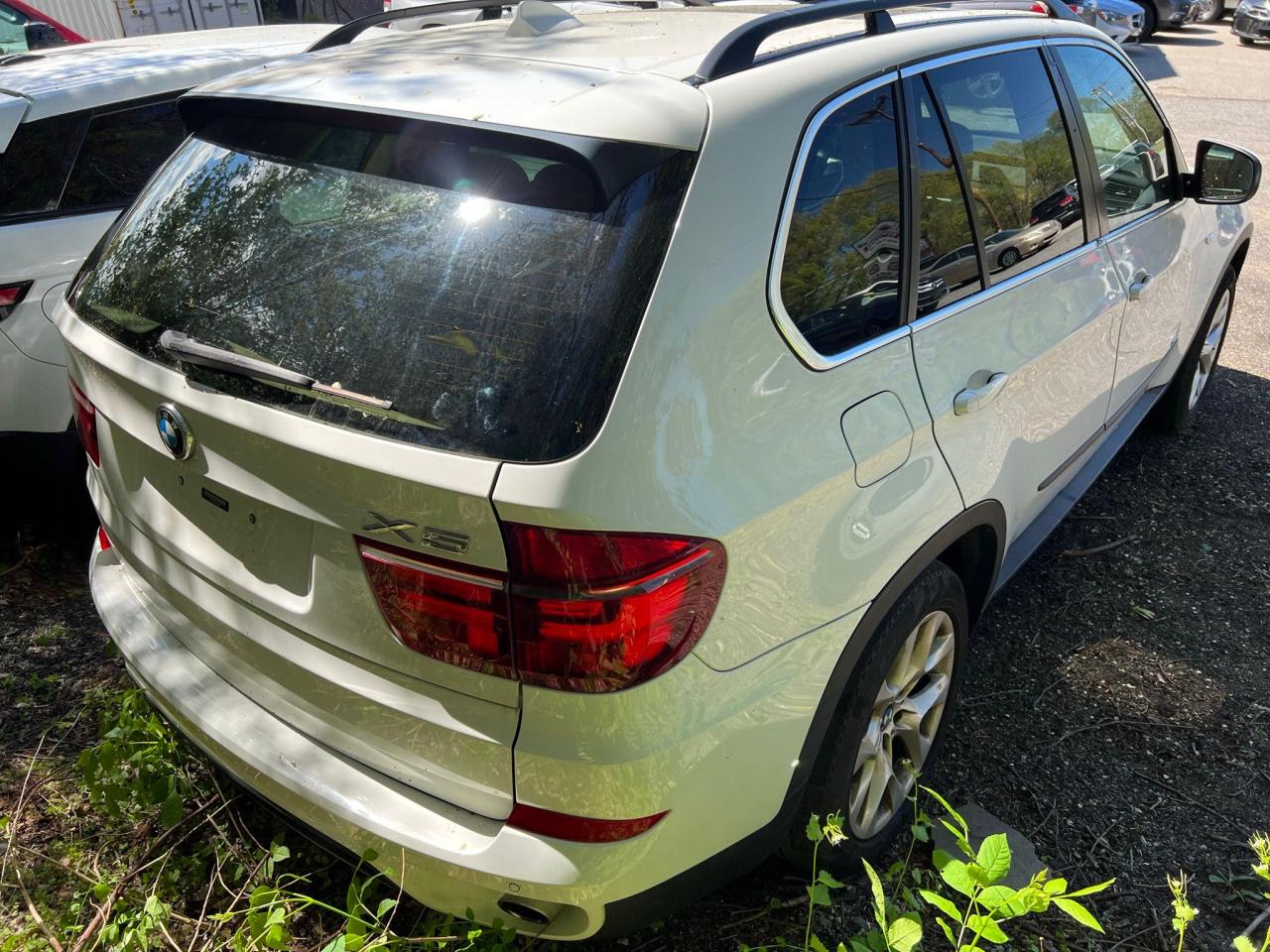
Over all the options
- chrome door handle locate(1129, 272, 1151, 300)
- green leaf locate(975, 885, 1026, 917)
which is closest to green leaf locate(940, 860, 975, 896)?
green leaf locate(975, 885, 1026, 917)

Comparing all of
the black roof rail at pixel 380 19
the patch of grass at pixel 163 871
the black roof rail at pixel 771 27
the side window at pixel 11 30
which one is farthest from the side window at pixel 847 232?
the side window at pixel 11 30

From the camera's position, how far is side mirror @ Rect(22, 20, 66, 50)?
600 cm

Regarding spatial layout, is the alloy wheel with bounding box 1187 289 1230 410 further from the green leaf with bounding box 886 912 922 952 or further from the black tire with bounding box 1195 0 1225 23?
the black tire with bounding box 1195 0 1225 23

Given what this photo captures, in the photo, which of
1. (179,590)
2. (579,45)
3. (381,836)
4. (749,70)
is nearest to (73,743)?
(179,590)

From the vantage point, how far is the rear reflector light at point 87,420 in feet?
7.61

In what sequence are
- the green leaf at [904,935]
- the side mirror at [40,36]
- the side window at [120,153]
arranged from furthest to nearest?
the side mirror at [40,36] → the side window at [120,153] → the green leaf at [904,935]

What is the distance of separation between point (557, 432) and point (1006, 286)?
4.71 ft

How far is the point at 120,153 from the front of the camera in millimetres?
3619

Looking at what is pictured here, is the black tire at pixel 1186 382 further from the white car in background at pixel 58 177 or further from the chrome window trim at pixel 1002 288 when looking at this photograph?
the white car in background at pixel 58 177

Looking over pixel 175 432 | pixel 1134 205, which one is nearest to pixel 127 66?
pixel 175 432

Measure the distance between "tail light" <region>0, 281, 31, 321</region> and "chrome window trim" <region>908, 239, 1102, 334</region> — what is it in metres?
2.69

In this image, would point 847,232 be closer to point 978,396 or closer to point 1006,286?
point 978,396

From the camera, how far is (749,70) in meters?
1.87

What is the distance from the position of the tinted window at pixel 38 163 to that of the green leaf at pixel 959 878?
3.29 meters
